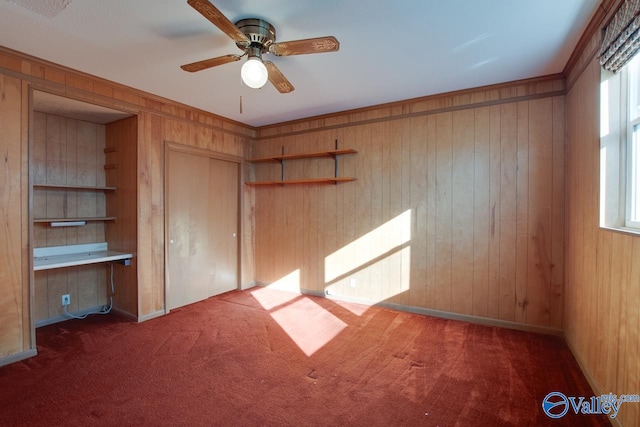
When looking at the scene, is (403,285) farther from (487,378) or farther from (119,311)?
(119,311)

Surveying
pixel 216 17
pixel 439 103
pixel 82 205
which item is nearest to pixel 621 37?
pixel 439 103

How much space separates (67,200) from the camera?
356 cm

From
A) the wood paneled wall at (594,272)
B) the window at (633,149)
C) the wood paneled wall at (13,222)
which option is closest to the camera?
the wood paneled wall at (594,272)

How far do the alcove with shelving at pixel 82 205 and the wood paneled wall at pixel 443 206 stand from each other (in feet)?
6.97

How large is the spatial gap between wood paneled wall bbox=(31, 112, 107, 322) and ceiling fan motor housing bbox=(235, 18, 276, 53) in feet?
9.06

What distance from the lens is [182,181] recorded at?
3.97 metres

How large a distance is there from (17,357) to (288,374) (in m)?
2.36

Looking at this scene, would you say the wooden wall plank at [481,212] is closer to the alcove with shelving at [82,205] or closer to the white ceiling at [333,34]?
the white ceiling at [333,34]

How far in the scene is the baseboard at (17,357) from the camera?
2516mm

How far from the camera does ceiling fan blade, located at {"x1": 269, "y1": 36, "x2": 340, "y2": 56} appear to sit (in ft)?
5.97

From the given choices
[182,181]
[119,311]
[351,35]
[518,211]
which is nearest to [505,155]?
[518,211]

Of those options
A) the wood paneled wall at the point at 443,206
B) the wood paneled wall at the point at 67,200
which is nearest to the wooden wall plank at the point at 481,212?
the wood paneled wall at the point at 443,206

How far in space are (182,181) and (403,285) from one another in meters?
3.16

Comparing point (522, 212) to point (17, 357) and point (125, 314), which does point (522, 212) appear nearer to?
point (125, 314)
